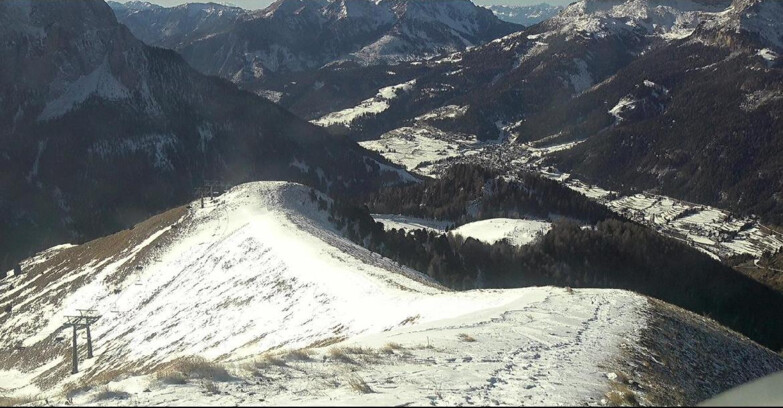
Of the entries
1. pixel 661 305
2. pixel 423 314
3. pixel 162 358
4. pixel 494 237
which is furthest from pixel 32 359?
pixel 494 237

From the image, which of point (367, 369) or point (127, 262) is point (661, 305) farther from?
point (127, 262)

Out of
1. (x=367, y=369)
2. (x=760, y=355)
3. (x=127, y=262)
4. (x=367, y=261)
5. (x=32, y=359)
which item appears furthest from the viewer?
(x=127, y=262)

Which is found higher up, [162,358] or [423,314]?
[423,314]

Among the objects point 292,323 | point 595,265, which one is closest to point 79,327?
point 292,323

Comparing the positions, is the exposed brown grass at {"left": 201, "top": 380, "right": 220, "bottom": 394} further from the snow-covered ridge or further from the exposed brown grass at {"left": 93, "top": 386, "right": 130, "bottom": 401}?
the snow-covered ridge

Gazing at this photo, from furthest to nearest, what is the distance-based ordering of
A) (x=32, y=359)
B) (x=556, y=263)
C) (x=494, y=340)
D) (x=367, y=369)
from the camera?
(x=556, y=263) → (x=32, y=359) → (x=494, y=340) → (x=367, y=369)

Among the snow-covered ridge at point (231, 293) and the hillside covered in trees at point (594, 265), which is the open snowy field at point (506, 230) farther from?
the snow-covered ridge at point (231, 293)
